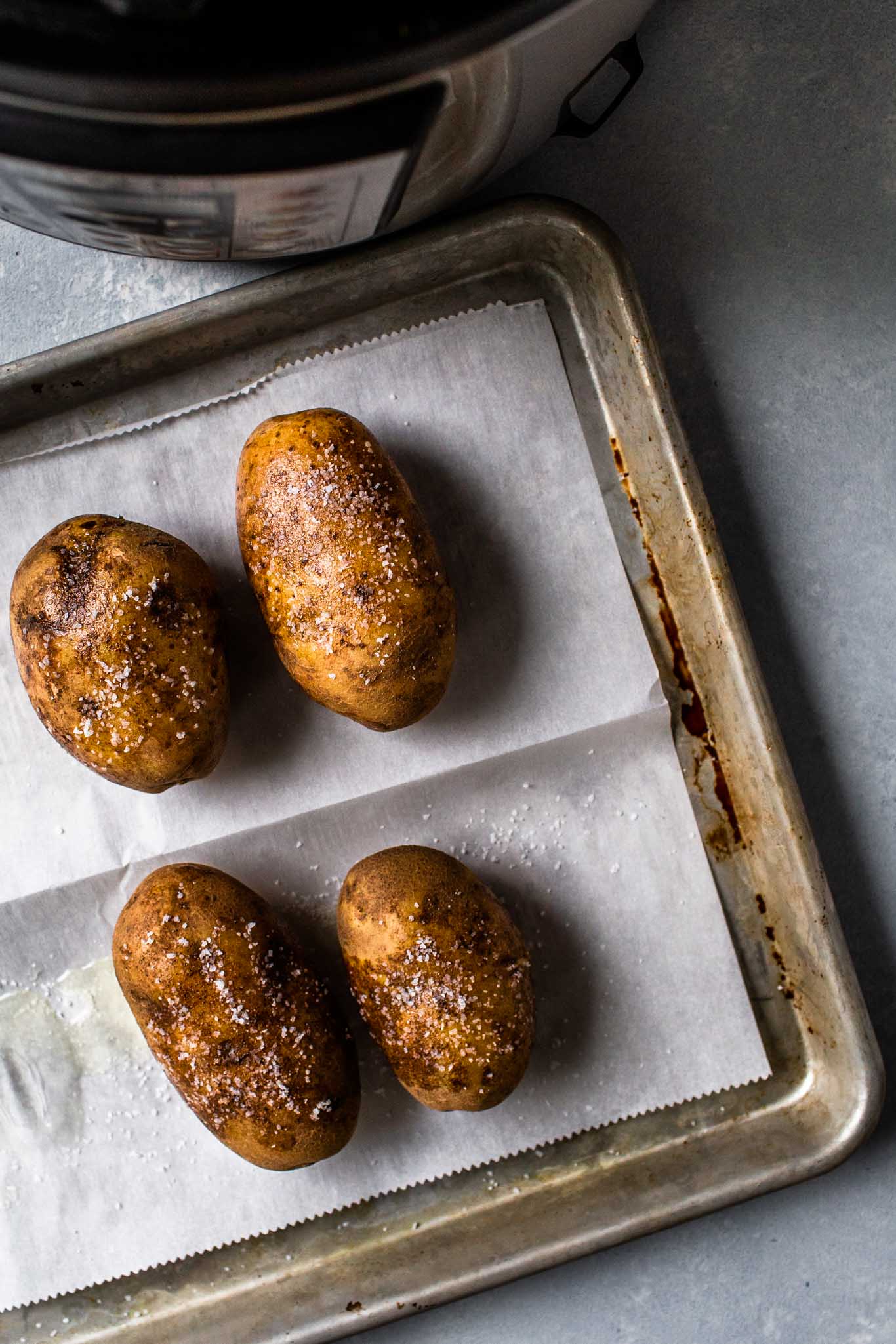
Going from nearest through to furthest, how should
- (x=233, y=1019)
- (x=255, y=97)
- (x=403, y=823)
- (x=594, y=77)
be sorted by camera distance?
(x=255, y=97)
(x=594, y=77)
(x=233, y=1019)
(x=403, y=823)

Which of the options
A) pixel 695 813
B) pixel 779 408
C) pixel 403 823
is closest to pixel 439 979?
pixel 403 823

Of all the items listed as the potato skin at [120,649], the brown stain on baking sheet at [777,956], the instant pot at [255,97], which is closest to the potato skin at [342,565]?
the potato skin at [120,649]

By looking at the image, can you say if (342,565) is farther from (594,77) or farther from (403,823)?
(594,77)

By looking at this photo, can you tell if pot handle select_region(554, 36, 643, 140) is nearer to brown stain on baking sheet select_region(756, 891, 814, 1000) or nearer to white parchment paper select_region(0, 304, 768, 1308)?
white parchment paper select_region(0, 304, 768, 1308)

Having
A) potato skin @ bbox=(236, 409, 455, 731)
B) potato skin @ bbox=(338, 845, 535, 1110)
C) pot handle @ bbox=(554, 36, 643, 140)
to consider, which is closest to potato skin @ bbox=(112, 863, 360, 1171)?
potato skin @ bbox=(338, 845, 535, 1110)

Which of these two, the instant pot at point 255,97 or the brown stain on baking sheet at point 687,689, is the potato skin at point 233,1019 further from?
Answer: the instant pot at point 255,97

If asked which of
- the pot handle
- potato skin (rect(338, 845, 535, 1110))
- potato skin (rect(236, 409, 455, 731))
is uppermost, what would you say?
the pot handle

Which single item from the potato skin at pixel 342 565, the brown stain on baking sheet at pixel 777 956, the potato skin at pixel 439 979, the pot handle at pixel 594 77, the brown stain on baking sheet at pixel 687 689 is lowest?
the brown stain on baking sheet at pixel 777 956
